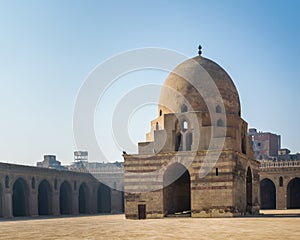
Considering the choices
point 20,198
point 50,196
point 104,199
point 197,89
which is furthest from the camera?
point 104,199

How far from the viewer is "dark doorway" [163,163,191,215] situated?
30391 mm

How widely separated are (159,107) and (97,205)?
22.8m

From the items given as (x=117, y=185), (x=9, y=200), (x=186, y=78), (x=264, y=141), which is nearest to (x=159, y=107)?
(x=186, y=78)

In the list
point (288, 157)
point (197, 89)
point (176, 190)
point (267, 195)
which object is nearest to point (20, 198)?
point (176, 190)

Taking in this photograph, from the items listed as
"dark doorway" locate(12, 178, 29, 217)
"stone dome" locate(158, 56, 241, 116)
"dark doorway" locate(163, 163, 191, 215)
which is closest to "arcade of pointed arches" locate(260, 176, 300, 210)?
"dark doorway" locate(163, 163, 191, 215)

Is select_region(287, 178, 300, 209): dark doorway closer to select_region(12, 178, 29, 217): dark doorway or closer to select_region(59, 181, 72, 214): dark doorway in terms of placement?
select_region(59, 181, 72, 214): dark doorway

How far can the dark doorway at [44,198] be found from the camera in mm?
44219

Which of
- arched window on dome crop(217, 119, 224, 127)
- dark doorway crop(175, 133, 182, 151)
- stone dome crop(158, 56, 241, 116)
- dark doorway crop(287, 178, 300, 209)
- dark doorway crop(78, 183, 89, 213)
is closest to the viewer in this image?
dark doorway crop(175, 133, 182, 151)

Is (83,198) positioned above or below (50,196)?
below

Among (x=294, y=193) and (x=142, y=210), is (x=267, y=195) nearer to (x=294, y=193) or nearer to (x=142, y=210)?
(x=294, y=193)

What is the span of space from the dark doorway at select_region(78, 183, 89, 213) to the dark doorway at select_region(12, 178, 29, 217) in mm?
9246

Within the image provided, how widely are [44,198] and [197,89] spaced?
20846 millimetres

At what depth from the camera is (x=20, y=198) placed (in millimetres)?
42562

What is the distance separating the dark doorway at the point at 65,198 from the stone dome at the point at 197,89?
61.4ft
